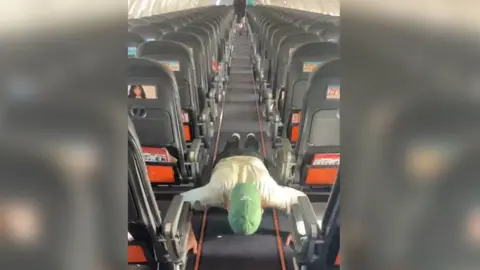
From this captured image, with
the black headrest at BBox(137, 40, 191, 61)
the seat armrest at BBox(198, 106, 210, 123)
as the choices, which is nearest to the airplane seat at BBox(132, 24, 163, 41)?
the seat armrest at BBox(198, 106, 210, 123)

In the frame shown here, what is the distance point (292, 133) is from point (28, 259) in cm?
396

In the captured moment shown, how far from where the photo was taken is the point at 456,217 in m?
0.96

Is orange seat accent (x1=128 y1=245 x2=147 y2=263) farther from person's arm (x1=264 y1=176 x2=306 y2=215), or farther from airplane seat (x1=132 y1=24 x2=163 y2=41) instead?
airplane seat (x1=132 y1=24 x2=163 y2=41)

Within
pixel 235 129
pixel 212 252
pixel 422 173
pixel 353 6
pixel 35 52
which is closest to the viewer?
pixel 35 52

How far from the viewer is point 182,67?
14.2 ft

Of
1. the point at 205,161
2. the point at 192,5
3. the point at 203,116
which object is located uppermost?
the point at 192,5

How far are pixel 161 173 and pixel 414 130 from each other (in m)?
3.17

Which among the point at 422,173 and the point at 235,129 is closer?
the point at 422,173

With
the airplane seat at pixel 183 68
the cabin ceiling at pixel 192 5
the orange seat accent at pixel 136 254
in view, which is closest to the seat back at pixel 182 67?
the airplane seat at pixel 183 68

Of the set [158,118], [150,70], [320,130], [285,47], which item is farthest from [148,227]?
[285,47]

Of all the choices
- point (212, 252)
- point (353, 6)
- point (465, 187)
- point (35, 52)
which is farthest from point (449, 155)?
point (212, 252)

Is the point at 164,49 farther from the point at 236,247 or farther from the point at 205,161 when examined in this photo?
the point at 236,247

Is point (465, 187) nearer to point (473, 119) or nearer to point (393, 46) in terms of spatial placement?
point (473, 119)

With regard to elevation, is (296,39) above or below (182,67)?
above
